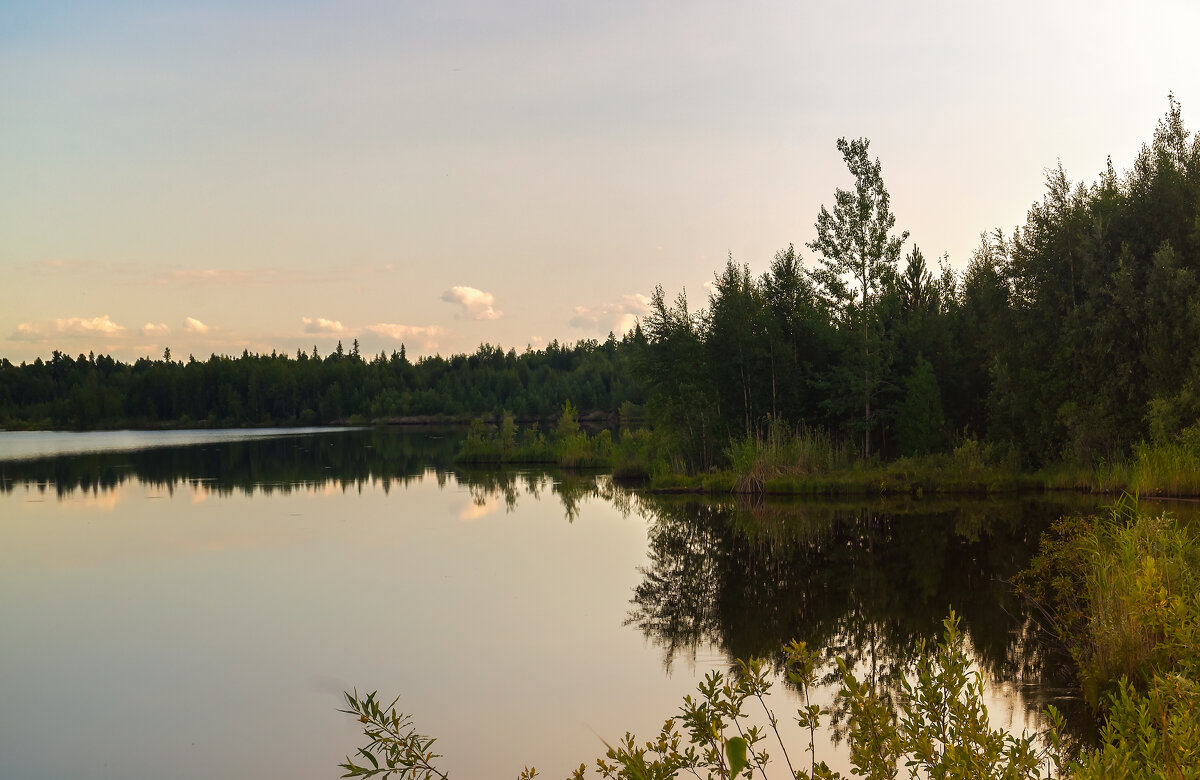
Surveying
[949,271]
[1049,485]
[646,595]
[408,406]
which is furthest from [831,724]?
[408,406]

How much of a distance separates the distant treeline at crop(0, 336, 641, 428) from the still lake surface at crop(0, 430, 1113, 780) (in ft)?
277

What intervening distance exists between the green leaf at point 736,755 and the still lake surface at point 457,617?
4572mm

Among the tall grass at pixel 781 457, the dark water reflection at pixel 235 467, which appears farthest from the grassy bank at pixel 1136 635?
the dark water reflection at pixel 235 467

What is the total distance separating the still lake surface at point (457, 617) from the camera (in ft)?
28.3

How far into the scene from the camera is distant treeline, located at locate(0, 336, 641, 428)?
120m

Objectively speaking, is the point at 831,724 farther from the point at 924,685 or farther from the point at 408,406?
the point at 408,406

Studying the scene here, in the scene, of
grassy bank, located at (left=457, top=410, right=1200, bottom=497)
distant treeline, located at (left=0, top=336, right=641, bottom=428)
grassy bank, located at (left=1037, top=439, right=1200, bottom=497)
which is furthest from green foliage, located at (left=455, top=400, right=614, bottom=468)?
distant treeline, located at (left=0, top=336, right=641, bottom=428)

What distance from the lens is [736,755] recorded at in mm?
3197

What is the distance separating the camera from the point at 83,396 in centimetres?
12769

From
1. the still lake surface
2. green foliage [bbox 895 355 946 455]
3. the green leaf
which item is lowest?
the still lake surface

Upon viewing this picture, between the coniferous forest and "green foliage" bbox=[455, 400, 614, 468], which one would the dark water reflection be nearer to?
"green foliage" bbox=[455, 400, 614, 468]

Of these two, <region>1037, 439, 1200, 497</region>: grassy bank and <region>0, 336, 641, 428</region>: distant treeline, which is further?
<region>0, 336, 641, 428</region>: distant treeline

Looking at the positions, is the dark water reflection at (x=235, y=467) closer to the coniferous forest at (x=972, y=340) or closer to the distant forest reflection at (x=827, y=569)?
the distant forest reflection at (x=827, y=569)

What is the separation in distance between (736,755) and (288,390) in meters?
135
